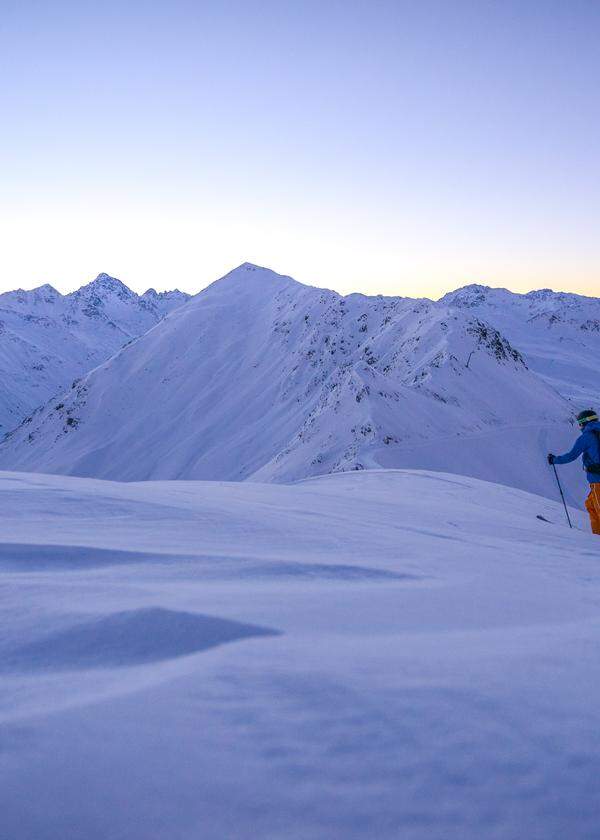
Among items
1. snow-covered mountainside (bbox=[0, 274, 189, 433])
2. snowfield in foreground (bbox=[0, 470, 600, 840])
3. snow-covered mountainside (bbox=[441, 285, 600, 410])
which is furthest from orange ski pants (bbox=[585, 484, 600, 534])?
snow-covered mountainside (bbox=[0, 274, 189, 433])

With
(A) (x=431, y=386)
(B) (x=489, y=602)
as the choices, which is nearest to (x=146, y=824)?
(B) (x=489, y=602)

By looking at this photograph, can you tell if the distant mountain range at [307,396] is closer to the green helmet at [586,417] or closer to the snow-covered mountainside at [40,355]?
the green helmet at [586,417]

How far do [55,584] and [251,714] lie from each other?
52.8 inches

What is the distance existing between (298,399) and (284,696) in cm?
3561

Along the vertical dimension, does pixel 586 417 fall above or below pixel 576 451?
above

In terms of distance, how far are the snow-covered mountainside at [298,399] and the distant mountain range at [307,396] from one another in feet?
0.33

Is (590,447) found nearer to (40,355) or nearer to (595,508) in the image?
(595,508)

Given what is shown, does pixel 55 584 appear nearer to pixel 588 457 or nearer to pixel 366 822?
pixel 366 822

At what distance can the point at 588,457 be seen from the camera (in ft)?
26.1

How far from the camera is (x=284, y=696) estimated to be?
176 cm

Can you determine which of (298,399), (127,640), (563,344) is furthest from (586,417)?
(563,344)

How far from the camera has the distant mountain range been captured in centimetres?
1884

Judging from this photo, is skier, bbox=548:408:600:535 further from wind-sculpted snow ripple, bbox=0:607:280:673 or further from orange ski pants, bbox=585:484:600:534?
wind-sculpted snow ripple, bbox=0:607:280:673

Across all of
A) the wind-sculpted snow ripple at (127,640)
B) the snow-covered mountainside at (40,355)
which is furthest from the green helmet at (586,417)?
the snow-covered mountainside at (40,355)
